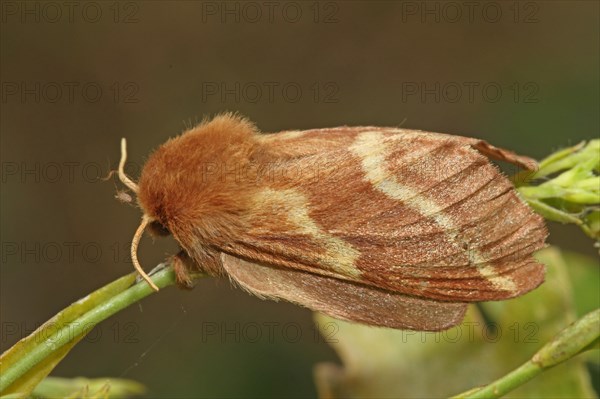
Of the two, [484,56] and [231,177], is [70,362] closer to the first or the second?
[231,177]

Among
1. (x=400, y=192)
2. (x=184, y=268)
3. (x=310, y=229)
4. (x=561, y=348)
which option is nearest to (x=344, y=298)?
(x=310, y=229)

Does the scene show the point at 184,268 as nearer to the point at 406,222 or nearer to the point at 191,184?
the point at 191,184

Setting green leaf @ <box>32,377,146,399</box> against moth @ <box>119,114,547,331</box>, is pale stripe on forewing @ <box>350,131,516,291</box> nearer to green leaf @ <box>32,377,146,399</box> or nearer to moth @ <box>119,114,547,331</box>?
moth @ <box>119,114,547,331</box>

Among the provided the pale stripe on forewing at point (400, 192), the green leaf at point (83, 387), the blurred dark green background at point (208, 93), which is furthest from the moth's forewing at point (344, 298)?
the blurred dark green background at point (208, 93)

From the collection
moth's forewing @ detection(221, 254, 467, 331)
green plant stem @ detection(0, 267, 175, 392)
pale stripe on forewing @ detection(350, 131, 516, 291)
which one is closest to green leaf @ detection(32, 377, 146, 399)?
green plant stem @ detection(0, 267, 175, 392)

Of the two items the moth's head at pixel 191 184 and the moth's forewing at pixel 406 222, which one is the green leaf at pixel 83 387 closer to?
the moth's head at pixel 191 184
